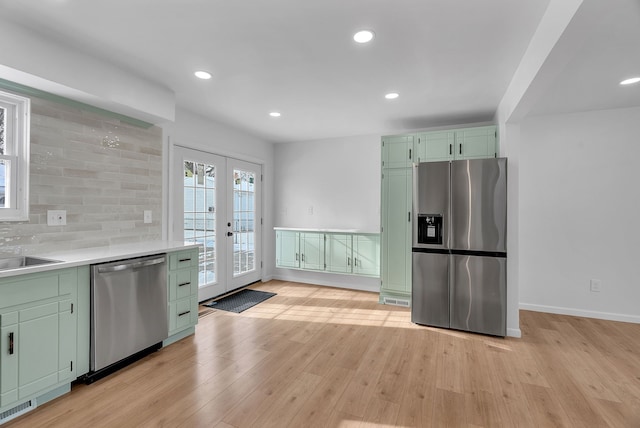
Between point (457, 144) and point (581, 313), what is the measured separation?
251cm

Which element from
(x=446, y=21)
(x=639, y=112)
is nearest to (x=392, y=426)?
(x=446, y=21)

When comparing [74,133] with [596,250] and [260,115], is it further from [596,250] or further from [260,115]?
[596,250]

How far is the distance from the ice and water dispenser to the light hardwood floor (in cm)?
95

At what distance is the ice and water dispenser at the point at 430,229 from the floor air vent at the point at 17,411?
11.1ft

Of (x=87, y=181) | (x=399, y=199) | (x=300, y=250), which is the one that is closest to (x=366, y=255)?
(x=399, y=199)

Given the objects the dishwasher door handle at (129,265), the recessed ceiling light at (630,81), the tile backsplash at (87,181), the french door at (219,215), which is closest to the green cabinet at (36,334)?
the dishwasher door handle at (129,265)

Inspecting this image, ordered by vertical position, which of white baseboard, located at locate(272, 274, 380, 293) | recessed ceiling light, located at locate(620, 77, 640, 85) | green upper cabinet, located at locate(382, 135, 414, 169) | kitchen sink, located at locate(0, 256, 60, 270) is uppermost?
recessed ceiling light, located at locate(620, 77, 640, 85)

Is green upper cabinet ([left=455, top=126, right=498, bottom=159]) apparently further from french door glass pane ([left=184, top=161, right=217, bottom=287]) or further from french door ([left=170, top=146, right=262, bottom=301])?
french door glass pane ([left=184, top=161, right=217, bottom=287])

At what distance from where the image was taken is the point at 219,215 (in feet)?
14.0

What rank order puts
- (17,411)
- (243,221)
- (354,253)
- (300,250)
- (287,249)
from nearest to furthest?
(17,411) → (354,253) → (243,221) → (300,250) → (287,249)

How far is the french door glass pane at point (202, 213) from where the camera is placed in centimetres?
382

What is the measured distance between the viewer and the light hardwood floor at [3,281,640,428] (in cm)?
185

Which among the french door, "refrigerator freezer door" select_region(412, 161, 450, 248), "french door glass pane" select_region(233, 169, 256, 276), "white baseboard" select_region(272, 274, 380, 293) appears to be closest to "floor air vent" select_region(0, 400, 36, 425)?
the french door

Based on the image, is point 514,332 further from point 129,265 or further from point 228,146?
point 228,146
